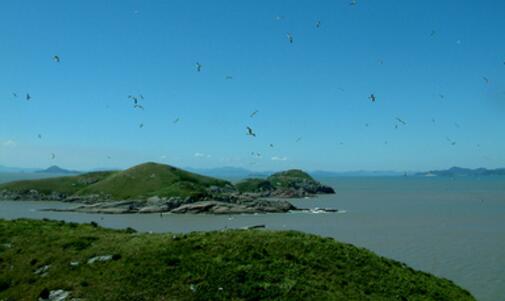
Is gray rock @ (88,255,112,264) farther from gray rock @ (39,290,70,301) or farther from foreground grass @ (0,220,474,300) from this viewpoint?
gray rock @ (39,290,70,301)

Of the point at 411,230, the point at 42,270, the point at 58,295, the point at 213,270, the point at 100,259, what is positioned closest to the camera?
the point at 58,295

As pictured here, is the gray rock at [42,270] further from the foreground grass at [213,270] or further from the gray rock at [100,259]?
the gray rock at [100,259]

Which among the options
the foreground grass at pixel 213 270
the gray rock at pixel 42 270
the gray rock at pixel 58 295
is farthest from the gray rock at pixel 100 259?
the gray rock at pixel 58 295

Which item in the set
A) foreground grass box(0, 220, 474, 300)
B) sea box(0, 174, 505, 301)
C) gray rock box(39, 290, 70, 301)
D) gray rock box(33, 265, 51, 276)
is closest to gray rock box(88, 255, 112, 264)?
foreground grass box(0, 220, 474, 300)

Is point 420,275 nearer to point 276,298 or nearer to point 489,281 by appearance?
point 276,298

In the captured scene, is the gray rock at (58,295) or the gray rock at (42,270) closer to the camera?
the gray rock at (58,295)

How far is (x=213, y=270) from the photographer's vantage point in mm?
30219

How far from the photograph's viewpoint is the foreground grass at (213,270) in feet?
93.0

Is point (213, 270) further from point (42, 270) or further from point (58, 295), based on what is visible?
point (42, 270)

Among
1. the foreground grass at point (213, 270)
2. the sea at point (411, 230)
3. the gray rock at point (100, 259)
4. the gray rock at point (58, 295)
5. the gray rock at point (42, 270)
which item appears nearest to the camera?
the foreground grass at point (213, 270)

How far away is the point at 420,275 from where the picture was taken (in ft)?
118

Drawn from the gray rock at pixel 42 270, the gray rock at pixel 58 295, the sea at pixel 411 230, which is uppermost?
the gray rock at pixel 42 270

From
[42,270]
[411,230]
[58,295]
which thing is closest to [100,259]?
[42,270]

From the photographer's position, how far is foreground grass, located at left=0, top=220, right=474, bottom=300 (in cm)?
2834
